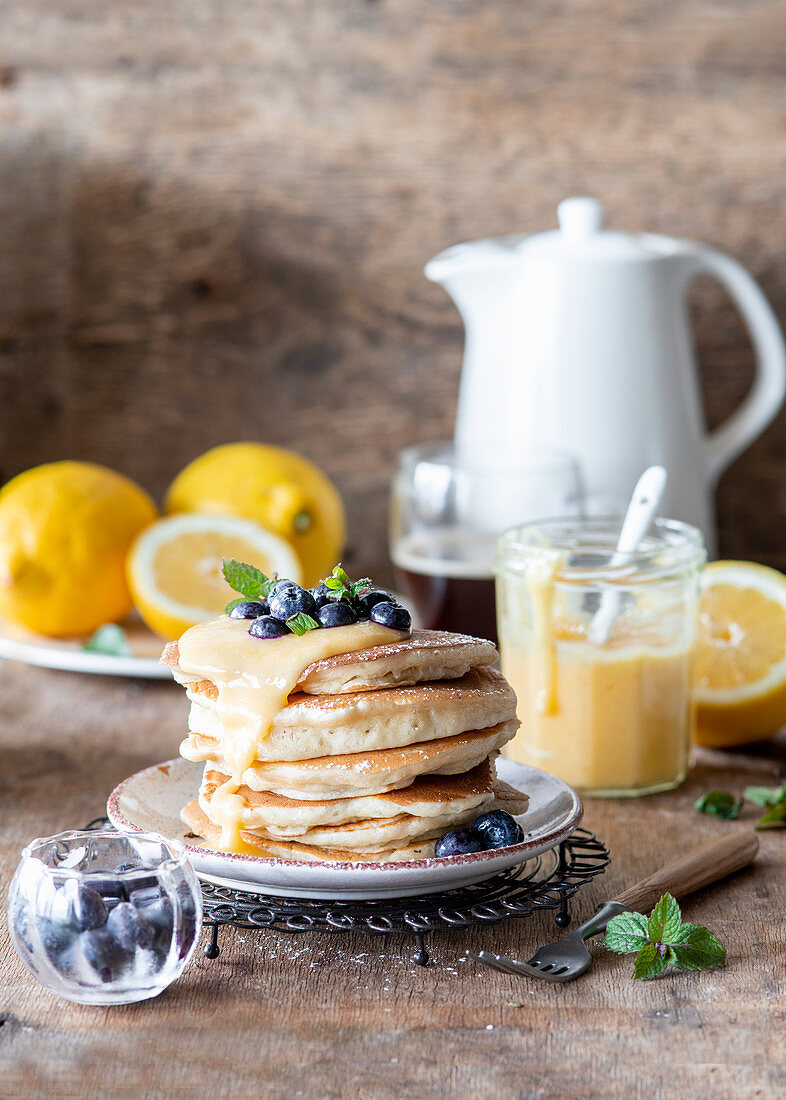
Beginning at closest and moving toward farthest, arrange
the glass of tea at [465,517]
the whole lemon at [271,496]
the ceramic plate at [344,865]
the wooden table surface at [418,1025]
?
1. the wooden table surface at [418,1025]
2. the ceramic plate at [344,865]
3. the glass of tea at [465,517]
4. the whole lemon at [271,496]

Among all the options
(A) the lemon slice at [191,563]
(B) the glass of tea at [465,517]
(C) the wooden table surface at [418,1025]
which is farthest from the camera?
(A) the lemon slice at [191,563]

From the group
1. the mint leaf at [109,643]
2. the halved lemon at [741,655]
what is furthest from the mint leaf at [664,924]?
the mint leaf at [109,643]

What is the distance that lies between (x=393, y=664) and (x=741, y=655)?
59 cm

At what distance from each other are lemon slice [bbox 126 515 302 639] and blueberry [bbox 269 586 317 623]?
653mm

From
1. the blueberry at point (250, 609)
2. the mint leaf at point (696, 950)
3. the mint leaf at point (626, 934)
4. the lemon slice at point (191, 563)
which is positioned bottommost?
the mint leaf at point (696, 950)

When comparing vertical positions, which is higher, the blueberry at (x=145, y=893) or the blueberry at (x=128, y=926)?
the blueberry at (x=145, y=893)

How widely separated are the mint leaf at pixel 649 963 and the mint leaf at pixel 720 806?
0.35 meters

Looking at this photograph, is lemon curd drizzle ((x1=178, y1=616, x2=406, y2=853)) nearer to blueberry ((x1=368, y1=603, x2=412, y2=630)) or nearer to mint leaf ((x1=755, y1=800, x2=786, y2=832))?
blueberry ((x1=368, y1=603, x2=412, y2=630))

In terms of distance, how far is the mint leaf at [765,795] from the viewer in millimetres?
1141

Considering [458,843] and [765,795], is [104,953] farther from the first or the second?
[765,795]

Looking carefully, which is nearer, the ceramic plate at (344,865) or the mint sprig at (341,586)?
the ceramic plate at (344,865)

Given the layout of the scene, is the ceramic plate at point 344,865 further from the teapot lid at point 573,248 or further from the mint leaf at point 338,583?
the teapot lid at point 573,248

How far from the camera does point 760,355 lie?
1.64m

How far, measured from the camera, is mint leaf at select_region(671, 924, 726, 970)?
825 mm
